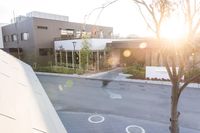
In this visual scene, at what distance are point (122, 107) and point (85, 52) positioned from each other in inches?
455

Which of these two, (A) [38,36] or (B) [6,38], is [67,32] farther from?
(B) [6,38]

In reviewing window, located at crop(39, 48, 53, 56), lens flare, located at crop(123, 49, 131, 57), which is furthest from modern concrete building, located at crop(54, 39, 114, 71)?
lens flare, located at crop(123, 49, 131, 57)

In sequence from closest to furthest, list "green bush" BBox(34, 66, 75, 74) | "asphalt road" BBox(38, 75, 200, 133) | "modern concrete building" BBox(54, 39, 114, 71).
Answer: "asphalt road" BBox(38, 75, 200, 133) → "green bush" BBox(34, 66, 75, 74) → "modern concrete building" BBox(54, 39, 114, 71)

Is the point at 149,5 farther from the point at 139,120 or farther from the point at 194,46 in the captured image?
the point at 139,120

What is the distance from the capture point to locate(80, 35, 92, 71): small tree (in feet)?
67.6

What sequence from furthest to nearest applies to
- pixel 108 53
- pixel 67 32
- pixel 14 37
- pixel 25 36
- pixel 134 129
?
pixel 14 37 < pixel 67 32 < pixel 25 36 < pixel 108 53 < pixel 134 129

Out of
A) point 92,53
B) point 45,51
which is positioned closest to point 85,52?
point 92,53

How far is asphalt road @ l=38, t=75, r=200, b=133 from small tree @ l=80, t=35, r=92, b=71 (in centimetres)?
600

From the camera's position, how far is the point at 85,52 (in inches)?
809

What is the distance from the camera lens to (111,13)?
3.85 m

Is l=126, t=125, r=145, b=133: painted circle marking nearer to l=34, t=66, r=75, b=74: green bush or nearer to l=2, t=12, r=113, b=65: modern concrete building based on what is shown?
l=34, t=66, r=75, b=74: green bush

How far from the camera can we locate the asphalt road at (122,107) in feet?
25.2

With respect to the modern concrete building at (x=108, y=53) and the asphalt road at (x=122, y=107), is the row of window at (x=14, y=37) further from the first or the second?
the asphalt road at (x=122, y=107)

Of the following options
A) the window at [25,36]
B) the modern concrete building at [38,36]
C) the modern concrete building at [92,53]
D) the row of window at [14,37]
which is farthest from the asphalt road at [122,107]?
the row of window at [14,37]
